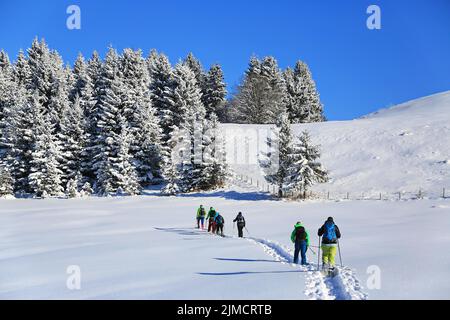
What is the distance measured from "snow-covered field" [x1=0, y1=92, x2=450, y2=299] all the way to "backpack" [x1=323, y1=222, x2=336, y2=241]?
42.9 inches

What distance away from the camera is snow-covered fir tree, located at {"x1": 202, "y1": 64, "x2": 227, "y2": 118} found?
82.3 m

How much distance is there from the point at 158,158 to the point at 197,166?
6.45m

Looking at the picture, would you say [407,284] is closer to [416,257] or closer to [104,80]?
[416,257]

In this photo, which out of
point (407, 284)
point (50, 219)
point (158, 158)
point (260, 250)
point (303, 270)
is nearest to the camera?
point (407, 284)

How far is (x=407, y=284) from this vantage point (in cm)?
1083

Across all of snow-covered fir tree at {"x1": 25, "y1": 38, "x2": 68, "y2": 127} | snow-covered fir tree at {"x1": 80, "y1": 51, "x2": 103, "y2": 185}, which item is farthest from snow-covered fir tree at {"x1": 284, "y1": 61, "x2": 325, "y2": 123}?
snow-covered fir tree at {"x1": 25, "y1": 38, "x2": 68, "y2": 127}

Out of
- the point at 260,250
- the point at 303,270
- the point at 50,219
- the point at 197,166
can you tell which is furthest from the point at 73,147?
the point at 303,270

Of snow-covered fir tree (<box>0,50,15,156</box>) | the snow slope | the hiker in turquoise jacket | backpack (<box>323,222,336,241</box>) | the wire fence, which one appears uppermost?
snow-covered fir tree (<box>0,50,15,156</box>)

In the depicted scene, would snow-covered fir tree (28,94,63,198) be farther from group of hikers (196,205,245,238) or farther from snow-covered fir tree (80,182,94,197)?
group of hikers (196,205,245,238)

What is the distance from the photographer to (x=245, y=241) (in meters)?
21.0

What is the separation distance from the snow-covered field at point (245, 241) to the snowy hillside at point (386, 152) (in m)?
0.24

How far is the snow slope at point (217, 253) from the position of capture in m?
11.2

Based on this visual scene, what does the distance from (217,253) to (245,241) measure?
12.6 feet

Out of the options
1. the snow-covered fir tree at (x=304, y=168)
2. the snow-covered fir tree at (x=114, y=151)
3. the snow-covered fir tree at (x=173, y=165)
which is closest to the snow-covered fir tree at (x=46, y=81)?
the snow-covered fir tree at (x=114, y=151)
